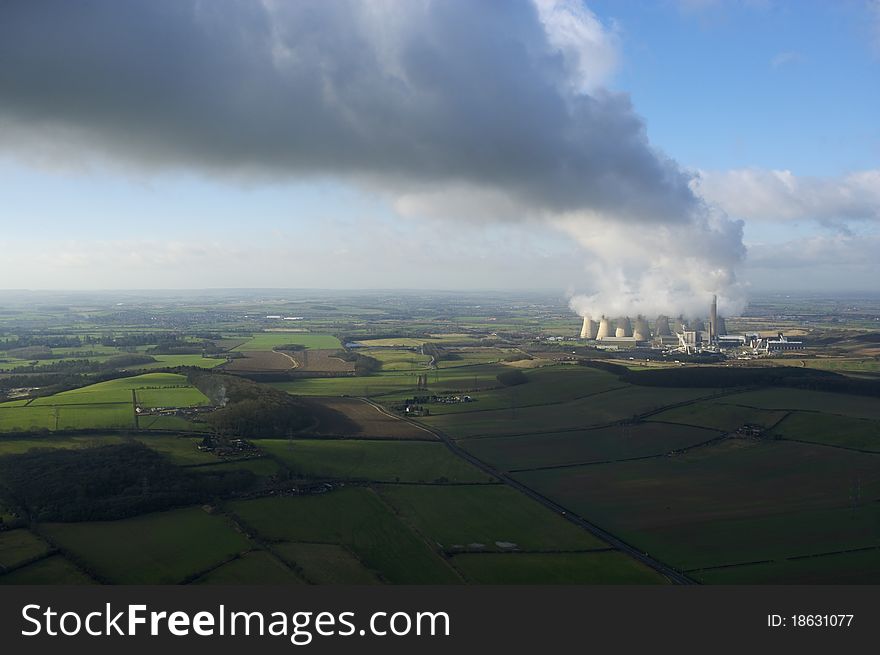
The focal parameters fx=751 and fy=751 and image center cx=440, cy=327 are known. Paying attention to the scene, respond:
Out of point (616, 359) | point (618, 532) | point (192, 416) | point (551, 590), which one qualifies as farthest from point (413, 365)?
point (551, 590)

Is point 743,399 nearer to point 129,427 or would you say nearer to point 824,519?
point 824,519

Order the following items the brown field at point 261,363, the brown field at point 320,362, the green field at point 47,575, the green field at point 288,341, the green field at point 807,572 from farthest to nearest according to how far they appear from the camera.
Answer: the green field at point 288,341 < the brown field at point 320,362 < the brown field at point 261,363 < the green field at point 807,572 < the green field at point 47,575

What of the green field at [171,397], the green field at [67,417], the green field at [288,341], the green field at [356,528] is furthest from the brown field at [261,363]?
the green field at [356,528]

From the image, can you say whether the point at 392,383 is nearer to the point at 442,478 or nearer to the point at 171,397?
the point at 171,397

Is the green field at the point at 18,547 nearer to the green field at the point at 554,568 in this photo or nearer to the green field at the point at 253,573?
the green field at the point at 253,573

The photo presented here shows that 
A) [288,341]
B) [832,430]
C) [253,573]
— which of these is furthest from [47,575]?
[288,341]
